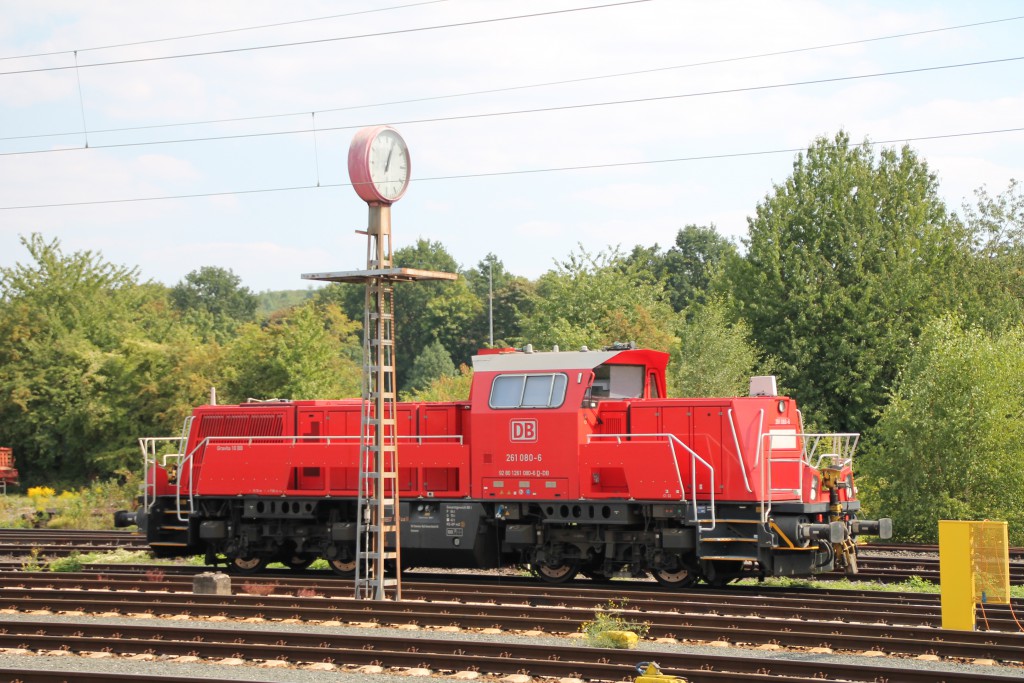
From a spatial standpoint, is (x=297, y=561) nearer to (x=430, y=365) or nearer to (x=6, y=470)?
(x=6, y=470)

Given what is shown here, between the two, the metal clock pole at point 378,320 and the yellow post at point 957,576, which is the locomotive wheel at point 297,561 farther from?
the yellow post at point 957,576

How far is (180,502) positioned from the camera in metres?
20.0

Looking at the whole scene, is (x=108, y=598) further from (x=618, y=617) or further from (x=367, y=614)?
(x=618, y=617)

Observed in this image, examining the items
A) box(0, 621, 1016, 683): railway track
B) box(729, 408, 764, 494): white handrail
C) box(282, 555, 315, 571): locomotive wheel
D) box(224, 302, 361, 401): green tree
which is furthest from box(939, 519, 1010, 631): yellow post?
box(224, 302, 361, 401): green tree

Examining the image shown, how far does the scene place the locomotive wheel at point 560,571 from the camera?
17719mm

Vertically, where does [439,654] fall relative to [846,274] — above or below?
below

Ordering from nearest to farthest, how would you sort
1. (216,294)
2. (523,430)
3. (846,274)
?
(523,430)
(846,274)
(216,294)

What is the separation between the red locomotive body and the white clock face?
37.1 meters

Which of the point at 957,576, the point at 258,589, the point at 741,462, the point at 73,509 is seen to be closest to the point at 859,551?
the point at 741,462

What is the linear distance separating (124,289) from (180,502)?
4128 centimetres

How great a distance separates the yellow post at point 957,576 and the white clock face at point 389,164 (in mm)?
8334

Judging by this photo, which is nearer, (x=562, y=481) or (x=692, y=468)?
(x=692, y=468)

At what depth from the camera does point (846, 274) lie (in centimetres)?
3869

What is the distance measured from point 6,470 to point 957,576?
43.5 m
